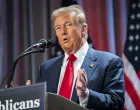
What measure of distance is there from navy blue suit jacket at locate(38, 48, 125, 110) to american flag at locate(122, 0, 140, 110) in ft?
2.59

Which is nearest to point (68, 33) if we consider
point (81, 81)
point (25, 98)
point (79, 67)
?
point (79, 67)

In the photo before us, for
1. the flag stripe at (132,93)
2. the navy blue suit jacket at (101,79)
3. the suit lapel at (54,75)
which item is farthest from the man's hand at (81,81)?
the flag stripe at (132,93)

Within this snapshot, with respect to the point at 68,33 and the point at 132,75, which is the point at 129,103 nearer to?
the point at 132,75

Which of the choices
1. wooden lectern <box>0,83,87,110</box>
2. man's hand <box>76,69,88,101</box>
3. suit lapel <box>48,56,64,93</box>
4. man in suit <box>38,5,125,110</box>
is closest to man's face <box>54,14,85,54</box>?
man in suit <box>38,5,125,110</box>

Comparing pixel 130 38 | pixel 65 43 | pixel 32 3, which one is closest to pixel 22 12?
pixel 32 3

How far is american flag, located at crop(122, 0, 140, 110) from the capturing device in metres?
2.76

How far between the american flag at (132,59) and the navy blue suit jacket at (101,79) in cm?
79

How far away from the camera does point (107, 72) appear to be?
6.31 feet

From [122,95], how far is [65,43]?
0.44 meters

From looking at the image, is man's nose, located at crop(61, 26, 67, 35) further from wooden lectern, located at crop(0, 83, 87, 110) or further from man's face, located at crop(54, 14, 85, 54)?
wooden lectern, located at crop(0, 83, 87, 110)

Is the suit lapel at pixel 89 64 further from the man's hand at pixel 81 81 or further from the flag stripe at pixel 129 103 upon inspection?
the flag stripe at pixel 129 103

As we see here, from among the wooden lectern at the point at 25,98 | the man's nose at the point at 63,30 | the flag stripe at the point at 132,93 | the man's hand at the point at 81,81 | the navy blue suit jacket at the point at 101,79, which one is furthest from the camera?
the flag stripe at the point at 132,93

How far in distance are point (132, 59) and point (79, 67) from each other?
0.90 meters

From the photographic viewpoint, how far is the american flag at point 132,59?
276cm
